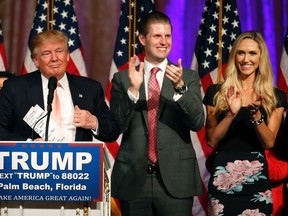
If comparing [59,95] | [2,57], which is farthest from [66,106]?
[2,57]

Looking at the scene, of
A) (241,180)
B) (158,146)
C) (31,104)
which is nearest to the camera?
(31,104)

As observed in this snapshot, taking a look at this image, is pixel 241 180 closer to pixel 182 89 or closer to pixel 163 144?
pixel 163 144

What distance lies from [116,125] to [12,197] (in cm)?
86

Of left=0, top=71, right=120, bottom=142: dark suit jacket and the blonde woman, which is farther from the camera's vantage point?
the blonde woman

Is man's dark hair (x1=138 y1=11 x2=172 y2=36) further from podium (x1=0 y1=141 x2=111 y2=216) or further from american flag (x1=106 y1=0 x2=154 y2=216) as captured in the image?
american flag (x1=106 y1=0 x2=154 y2=216)

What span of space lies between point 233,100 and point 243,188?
20.4 inches

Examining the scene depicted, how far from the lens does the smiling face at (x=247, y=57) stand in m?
3.63

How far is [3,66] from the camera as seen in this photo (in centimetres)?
525

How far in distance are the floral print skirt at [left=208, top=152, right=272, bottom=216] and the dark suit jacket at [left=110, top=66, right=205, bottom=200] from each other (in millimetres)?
159

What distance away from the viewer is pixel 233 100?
3.50m

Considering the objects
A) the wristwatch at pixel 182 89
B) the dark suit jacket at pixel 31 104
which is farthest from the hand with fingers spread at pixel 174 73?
the dark suit jacket at pixel 31 104

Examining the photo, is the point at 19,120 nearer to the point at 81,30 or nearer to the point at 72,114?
the point at 72,114

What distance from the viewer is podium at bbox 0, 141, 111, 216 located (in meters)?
2.53

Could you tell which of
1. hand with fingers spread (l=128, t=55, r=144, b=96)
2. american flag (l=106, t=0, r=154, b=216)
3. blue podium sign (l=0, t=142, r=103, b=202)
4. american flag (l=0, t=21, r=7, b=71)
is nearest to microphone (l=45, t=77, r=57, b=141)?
blue podium sign (l=0, t=142, r=103, b=202)
